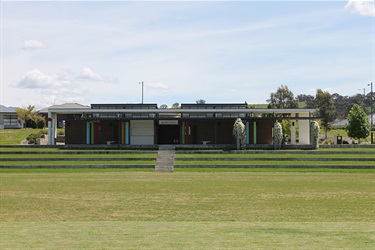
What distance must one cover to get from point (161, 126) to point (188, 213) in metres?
38.1

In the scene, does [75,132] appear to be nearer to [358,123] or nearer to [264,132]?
[264,132]

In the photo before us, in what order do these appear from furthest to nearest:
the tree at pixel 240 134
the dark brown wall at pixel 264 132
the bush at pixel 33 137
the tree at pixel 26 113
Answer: the tree at pixel 26 113 → the bush at pixel 33 137 → the dark brown wall at pixel 264 132 → the tree at pixel 240 134

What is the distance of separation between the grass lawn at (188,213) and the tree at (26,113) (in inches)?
2126

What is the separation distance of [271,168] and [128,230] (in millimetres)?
27121

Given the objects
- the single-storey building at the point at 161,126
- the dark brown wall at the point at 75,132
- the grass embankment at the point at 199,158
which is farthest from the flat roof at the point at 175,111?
the grass embankment at the point at 199,158

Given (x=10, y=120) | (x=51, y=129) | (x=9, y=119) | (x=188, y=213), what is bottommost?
(x=188, y=213)

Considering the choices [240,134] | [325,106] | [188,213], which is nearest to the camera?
[188,213]

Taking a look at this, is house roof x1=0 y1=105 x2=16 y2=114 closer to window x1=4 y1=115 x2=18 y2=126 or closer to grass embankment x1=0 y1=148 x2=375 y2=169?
window x1=4 y1=115 x2=18 y2=126

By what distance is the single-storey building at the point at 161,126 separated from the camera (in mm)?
53062

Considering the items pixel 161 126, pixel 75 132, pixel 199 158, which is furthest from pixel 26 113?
pixel 199 158

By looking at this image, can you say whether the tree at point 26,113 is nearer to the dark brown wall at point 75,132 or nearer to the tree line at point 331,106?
the dark brown wall at point 75,132

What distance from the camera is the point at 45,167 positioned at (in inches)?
1510

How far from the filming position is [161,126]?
5497cm

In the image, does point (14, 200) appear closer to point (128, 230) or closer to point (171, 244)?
point (128, 230)
